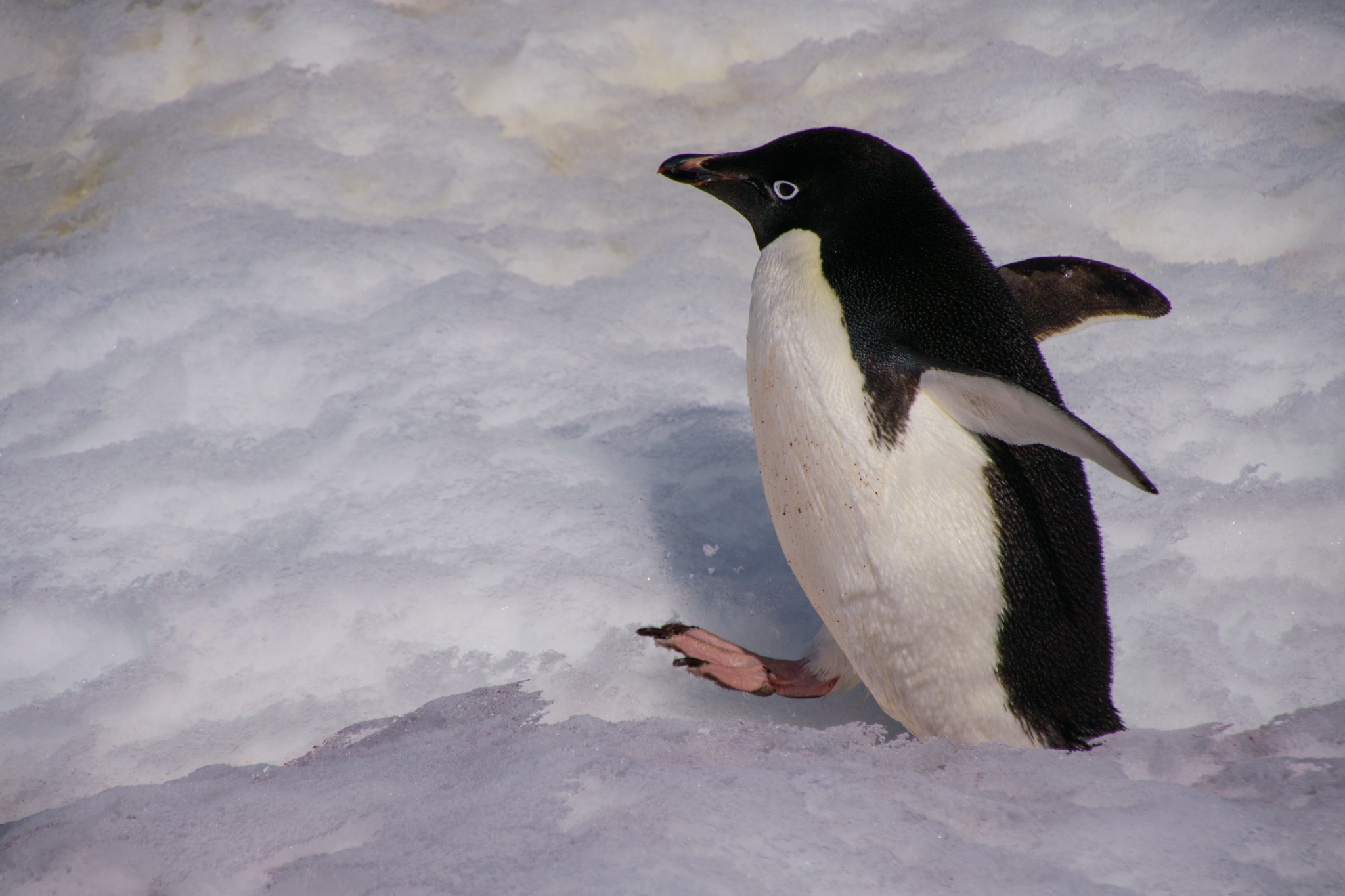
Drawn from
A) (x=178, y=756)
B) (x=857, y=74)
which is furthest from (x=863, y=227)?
(x=857, y=74)

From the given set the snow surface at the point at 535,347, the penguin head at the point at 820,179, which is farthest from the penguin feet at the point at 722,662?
the penguin head at the point at 820,179

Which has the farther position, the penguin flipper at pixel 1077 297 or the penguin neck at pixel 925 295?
the penguin flipper at pixel 1077 297

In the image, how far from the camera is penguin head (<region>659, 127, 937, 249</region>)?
830 mm

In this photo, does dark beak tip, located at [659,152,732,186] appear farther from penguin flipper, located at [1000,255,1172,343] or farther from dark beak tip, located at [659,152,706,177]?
penguin flipper, located at [1000,255,1172,343]

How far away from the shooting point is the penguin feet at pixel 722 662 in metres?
0.87

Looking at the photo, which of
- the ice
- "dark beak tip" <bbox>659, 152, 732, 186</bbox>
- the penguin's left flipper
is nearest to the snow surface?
the ice

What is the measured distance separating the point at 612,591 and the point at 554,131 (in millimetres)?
1010

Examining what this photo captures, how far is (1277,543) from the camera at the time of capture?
3.49 ft

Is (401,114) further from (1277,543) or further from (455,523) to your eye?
(1277,543)

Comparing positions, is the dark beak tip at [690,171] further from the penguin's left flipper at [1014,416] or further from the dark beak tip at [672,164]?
the penguin's left flipper at [1014,416]

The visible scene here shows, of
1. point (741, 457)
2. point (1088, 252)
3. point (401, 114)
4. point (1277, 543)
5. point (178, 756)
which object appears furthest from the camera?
point (401, 114)

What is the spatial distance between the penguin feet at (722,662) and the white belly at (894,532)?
10cm

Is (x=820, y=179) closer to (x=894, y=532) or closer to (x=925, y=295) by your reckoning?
(x=925, y=295)

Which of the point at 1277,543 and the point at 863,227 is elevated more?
the point at 863,227
